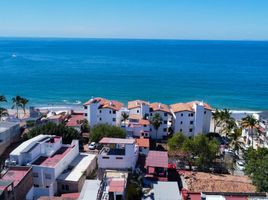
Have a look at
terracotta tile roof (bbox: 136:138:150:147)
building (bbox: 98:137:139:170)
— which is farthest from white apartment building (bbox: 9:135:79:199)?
terracotta tile roof (bbox: 136:138:150:147)

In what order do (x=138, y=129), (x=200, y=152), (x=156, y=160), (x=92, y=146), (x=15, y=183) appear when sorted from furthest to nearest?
(x=138, y=129) → (x=92, y=146) → (x=200, y=152) → (x=156, y=160) → (x=15, y=183)

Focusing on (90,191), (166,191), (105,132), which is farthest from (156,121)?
(90,191)

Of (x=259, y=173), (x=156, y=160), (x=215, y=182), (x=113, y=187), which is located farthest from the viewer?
(x=156, y=160)

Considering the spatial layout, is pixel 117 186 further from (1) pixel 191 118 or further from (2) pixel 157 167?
(1) pixel 191 118

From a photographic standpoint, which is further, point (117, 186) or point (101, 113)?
point (101, 113)

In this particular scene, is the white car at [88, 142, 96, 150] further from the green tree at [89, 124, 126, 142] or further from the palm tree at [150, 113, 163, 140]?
the palm tree at [150, 113, 163, 140]
